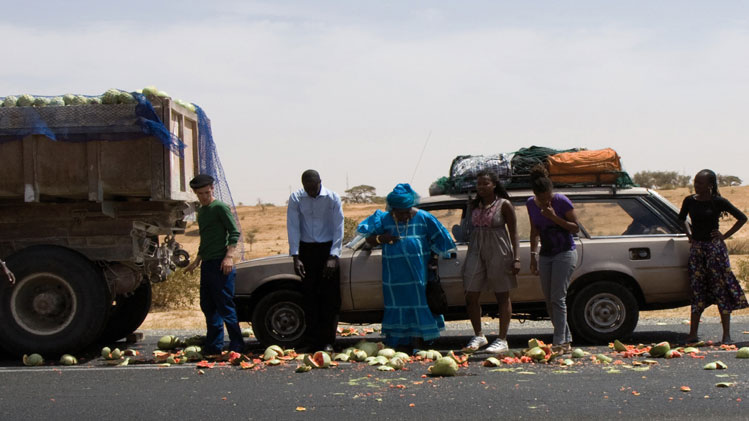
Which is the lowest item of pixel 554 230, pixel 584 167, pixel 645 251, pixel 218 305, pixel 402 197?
pixel 218 305

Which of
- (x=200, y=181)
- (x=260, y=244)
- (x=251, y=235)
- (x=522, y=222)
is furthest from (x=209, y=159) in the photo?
(x=251, y=235)

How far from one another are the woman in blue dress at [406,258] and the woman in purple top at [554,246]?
2.79 ft

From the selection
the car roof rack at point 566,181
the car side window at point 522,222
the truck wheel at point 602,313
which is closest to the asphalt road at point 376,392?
the truck wheel at point 602,313

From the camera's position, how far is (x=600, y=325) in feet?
30.1

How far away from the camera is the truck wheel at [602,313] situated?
913cm

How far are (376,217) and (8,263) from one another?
3.47m

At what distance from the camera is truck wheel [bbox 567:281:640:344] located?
9.13 metres

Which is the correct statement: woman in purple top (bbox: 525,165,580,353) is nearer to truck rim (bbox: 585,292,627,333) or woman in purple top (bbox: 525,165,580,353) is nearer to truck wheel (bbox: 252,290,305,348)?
truck rim (bbox: 585,292,627,333)

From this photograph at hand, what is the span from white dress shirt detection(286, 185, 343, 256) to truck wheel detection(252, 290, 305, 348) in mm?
463

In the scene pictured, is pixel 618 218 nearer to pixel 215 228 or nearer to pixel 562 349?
pixel 562 349

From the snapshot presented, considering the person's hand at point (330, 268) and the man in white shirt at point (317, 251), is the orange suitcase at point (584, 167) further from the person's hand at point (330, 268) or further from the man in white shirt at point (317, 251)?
the person's hand at point (330, 268)

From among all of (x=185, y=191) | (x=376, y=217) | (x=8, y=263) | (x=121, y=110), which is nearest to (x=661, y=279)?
(x=376, y=217)

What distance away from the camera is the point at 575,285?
925 centimetres

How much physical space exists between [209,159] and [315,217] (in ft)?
5.08
